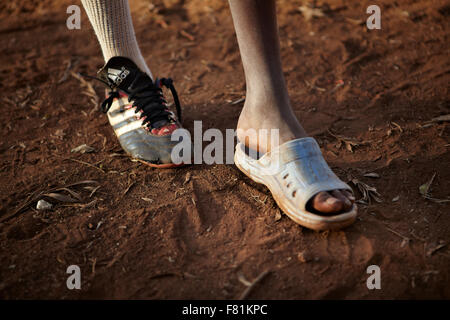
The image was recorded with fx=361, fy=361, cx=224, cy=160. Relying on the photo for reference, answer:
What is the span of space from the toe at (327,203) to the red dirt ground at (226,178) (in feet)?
0.36

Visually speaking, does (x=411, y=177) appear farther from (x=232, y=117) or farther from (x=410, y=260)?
(x=232, y=117)

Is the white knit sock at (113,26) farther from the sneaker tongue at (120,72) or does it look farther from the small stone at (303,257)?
the small stone at (303,257)

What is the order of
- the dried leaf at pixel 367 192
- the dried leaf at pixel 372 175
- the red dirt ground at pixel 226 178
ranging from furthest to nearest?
1. the dried leaf at pixel 372 175
2. the dried leaf at pixel 367 192
3. the red dirt ground at pixel 226 178

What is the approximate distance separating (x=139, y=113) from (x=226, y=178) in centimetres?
53

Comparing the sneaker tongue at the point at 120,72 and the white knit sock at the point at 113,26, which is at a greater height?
the white knit sock at the point at 113,26

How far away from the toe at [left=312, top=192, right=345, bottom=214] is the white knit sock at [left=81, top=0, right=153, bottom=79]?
1.05 m

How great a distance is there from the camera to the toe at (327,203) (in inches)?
48.3

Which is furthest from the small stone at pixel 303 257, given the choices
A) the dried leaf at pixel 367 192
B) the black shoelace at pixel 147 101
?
the black shoelace at pixel 147 101

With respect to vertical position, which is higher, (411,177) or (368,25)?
(368,25)

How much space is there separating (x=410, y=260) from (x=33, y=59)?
8.80 ft

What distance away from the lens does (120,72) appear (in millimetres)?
1666

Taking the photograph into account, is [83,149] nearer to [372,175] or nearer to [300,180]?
[300,180]
